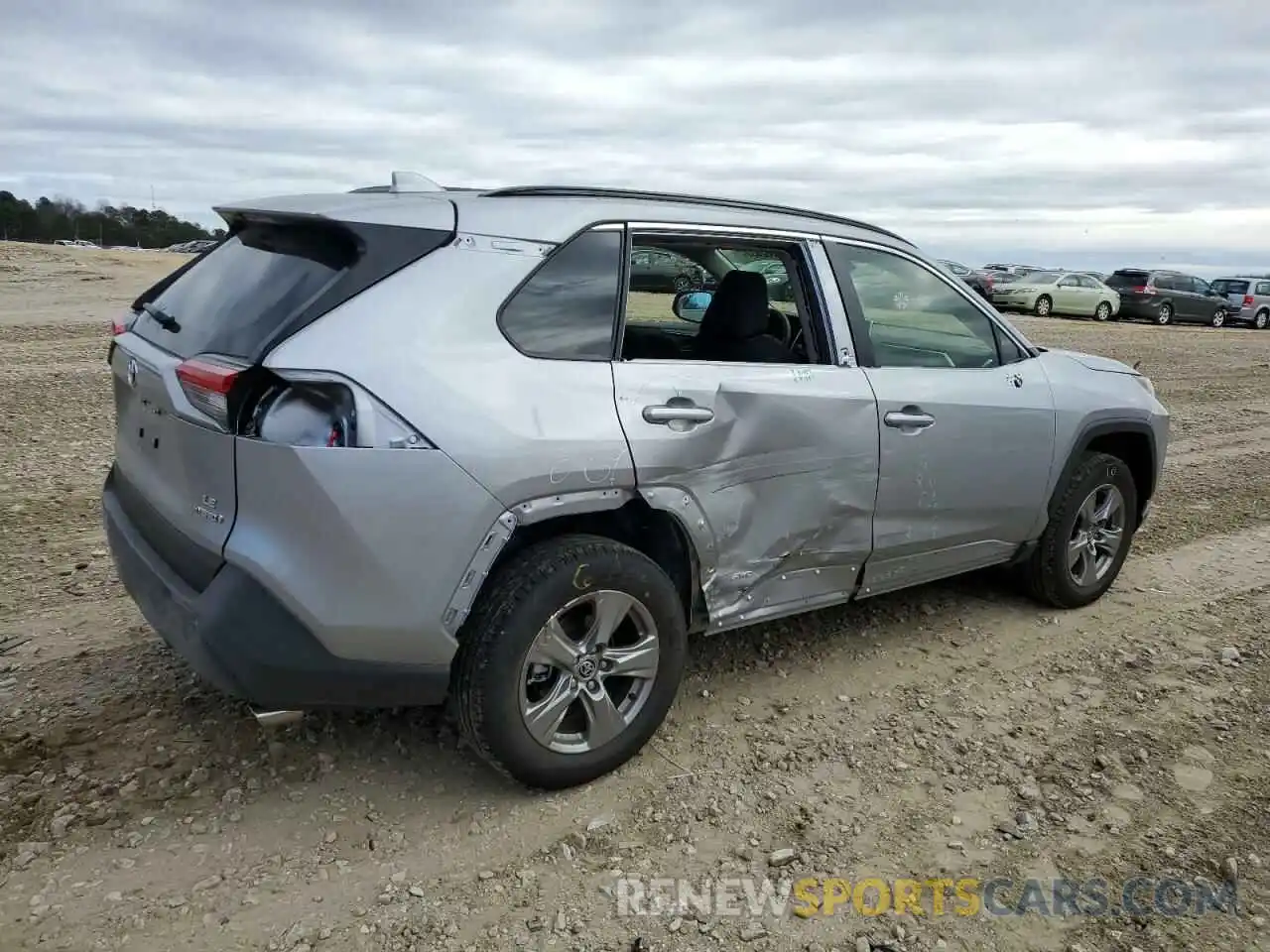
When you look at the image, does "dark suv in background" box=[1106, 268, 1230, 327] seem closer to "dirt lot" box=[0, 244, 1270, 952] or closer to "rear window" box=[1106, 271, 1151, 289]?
"rear window" box=[1106, 271, 1151, 289]

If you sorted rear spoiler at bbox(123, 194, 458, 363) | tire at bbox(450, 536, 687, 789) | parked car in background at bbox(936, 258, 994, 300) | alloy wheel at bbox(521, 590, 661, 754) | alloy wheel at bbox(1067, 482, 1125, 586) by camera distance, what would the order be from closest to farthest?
rear spoiler at bbox(123, 194, 458, 363), tire at bbox(450, 536, 687, 789), alloy wheel at bbox(521, 590, 661, 754), alloy wheel at bbox(1067, 482, 1125, 586), parked car in background at bbox(936, 258, 994, 300)

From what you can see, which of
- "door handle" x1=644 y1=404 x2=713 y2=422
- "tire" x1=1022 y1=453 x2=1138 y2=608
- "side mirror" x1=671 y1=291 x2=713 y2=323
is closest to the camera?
"door handle" x1=644 y1=404 x2=713 y2=422

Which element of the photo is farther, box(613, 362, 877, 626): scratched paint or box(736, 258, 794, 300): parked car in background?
box(736, 258, 794, 300): parked car in background

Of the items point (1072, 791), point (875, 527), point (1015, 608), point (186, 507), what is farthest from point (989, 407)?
point (186, 507)

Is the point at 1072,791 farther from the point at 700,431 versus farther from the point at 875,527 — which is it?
the point at 700,431

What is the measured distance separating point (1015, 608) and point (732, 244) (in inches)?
98.2

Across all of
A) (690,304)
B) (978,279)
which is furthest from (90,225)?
(690,304)

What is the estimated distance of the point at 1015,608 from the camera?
16.4ft

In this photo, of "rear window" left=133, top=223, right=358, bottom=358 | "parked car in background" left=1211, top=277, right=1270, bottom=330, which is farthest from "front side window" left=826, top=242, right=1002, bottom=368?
"parked car in background" left=1211, top=277, right=1270, bottom=330

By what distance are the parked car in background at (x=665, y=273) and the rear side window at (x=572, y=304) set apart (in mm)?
171

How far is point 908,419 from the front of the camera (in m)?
3.92

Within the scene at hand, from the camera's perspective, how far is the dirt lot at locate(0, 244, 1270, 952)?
273cm

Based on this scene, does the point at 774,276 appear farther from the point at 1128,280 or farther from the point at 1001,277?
the point at 1128,280

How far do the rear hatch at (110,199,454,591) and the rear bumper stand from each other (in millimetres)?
99
